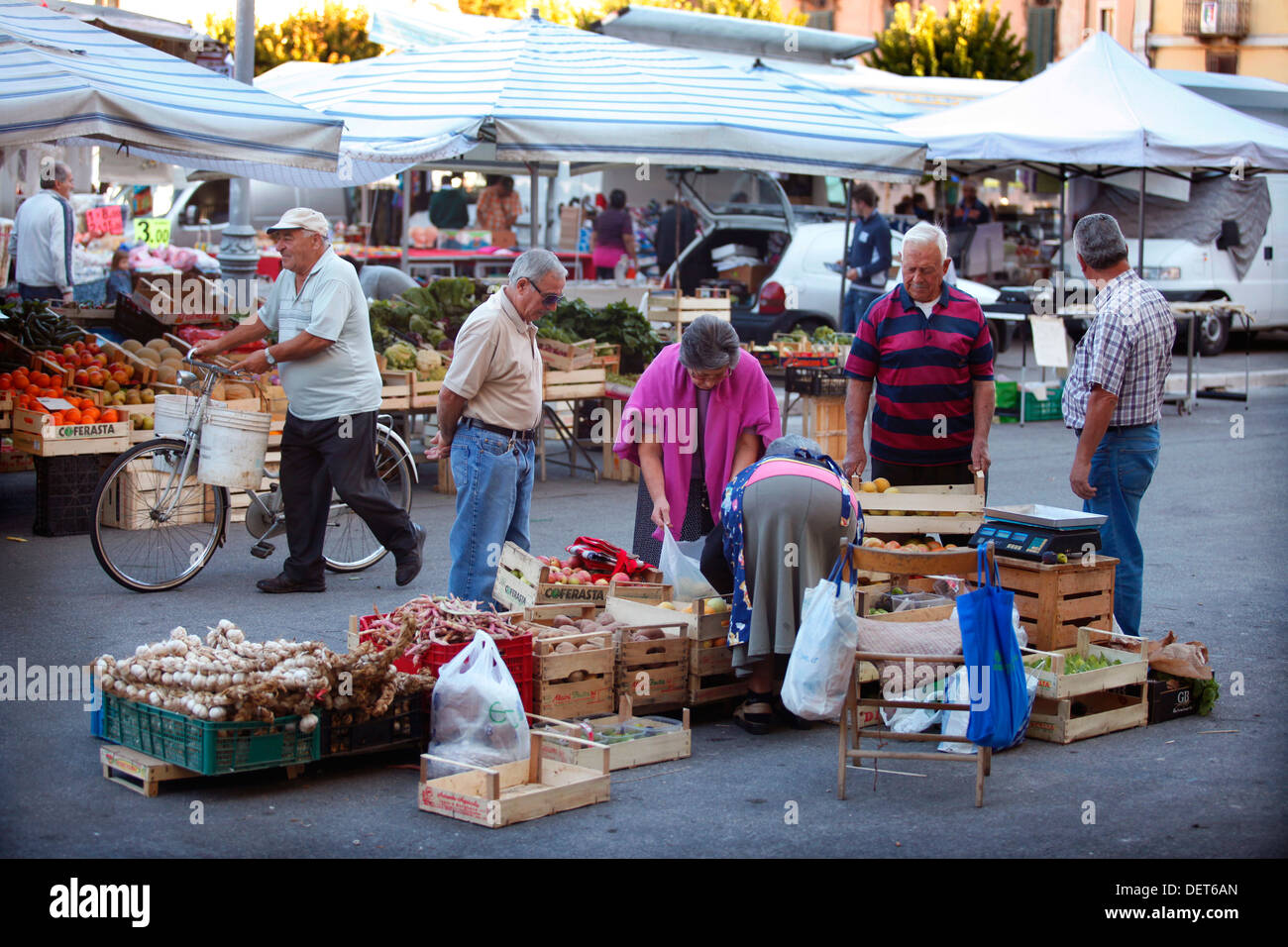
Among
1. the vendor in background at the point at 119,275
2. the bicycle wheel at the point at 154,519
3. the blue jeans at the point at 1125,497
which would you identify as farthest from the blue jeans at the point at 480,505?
the vendor in background at the point at 119,275

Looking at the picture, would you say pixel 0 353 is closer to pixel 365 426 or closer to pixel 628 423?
pixel 365 426

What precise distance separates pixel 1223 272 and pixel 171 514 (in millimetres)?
17102

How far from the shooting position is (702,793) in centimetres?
521

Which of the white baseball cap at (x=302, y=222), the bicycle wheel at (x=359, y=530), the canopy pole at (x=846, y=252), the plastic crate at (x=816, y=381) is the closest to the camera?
the white baseball cap at (x=302, y=222)

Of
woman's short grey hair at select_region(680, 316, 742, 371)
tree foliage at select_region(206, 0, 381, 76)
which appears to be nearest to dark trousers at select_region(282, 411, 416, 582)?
woman's short grey hair at select_region(680, 316, 742, 371)

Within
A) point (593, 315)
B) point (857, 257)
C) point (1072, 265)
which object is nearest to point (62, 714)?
point (593, 315)

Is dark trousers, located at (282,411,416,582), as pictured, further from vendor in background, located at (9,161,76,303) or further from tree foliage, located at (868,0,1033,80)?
tree foliage, located at (868,0,1033,80)

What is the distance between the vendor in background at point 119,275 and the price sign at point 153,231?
12.2ft

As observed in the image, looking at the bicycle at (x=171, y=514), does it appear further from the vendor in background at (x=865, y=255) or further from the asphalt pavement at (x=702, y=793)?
the vendor in background at (x=865, y=255)

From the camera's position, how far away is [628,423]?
21.2 feet

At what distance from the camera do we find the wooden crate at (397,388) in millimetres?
10695

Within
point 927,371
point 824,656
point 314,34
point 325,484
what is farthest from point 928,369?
point 314,34

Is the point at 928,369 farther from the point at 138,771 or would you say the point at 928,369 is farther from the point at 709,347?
the point at 138,771

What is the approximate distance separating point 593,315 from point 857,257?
→ 4.76m
